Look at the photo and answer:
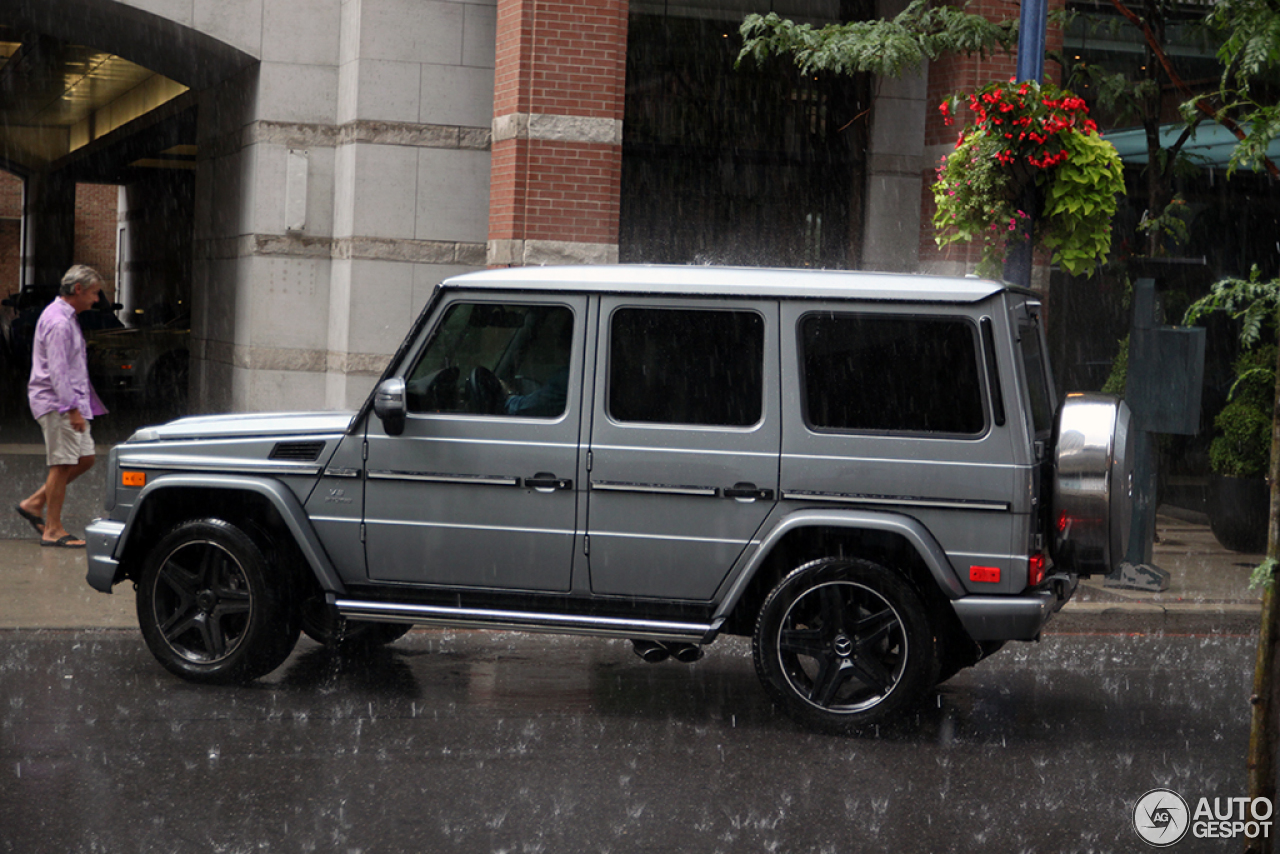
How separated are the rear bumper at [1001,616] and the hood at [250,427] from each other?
2.97m

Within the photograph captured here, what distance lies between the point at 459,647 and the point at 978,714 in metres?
2.93

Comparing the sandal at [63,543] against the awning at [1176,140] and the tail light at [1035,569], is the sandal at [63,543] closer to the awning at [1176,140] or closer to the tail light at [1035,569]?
the tail light at [1035,569]

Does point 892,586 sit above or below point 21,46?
below

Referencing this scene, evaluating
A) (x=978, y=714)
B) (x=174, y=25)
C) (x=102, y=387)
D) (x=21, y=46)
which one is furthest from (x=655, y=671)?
(x=21, y=46)

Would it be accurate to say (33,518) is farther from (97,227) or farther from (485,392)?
(97,227)

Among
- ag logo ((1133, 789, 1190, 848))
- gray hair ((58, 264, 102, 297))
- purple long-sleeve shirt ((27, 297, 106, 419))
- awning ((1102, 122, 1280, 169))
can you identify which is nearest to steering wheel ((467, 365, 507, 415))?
ag logo ((1133, 789, 1190, 848))

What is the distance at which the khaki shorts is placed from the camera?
10500 millimetres

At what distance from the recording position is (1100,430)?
635 cm

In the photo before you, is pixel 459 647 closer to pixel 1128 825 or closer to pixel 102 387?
pixel 1128 825

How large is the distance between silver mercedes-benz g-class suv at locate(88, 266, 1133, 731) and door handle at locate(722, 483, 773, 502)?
0.01m

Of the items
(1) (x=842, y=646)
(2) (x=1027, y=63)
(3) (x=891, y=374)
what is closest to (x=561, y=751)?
(1) (x=842, y=646)

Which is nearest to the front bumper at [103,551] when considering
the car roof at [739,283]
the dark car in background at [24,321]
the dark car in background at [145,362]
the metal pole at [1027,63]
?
the car roof at [739,283]

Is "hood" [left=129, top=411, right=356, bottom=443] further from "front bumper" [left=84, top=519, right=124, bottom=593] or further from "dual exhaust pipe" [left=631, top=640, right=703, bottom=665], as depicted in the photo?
"dual exhaust pipe" [left=631, top=640, right=703, bottom=665]

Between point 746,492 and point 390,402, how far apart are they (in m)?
1.63
